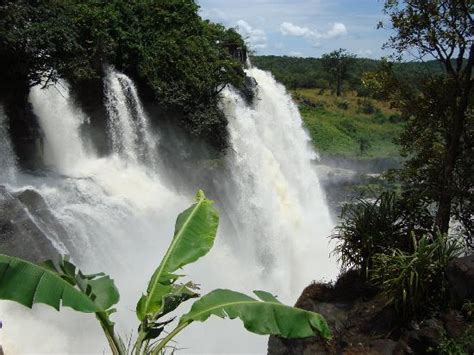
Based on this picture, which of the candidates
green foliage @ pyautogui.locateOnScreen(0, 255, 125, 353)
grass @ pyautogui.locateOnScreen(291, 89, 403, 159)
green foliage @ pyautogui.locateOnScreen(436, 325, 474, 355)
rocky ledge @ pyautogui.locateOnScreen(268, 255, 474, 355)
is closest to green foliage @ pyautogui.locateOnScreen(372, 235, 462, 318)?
rocky ledge @ pyautogui.locateOnScreen(268, 255, 474, 355)

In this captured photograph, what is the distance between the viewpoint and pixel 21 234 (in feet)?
33.8

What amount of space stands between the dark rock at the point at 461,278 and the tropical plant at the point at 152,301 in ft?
9.60

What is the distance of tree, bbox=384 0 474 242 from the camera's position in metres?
7.27

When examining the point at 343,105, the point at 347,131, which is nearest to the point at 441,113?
the point at 347,131

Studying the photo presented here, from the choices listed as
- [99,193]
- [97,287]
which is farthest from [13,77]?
[97,287]

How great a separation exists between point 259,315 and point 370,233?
14.2ft

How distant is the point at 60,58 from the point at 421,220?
11.6 meters

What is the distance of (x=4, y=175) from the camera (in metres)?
13.2

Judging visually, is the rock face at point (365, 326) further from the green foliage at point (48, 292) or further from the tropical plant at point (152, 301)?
the green foliage at point (48, 292)

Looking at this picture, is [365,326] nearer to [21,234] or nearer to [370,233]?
[370,233]

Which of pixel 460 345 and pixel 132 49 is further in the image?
pixel 132 49

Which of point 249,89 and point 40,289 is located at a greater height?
point 249,89

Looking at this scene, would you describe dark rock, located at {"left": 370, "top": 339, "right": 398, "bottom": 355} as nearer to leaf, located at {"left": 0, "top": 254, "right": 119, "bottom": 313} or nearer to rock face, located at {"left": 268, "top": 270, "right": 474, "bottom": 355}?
rock face, located at {"left": 268, "top": 270, "right": 474, "bottom": 355}

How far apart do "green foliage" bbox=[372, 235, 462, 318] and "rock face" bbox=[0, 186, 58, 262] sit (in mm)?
6796
